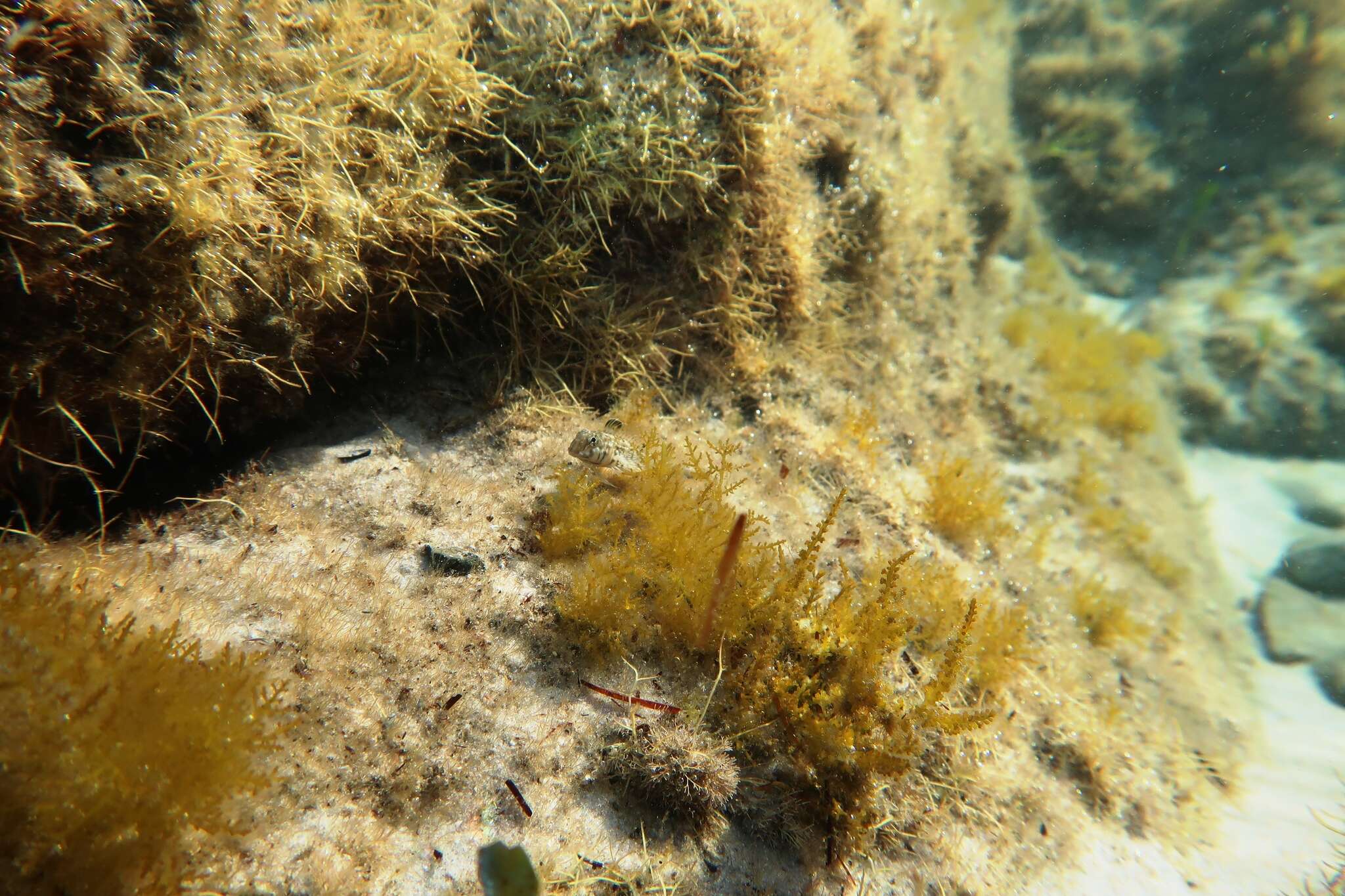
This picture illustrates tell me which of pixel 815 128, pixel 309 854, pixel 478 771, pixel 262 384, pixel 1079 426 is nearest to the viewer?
pixel 309 854

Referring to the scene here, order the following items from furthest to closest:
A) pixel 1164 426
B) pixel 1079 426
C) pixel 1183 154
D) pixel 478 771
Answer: pixel 1183 154 → pixel 1164 426 → pixel 1079 426 → pixel 478 771

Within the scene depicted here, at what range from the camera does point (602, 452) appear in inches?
117

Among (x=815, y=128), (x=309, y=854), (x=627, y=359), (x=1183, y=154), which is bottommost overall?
(x=309, y=854)

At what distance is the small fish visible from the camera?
9.75 ft

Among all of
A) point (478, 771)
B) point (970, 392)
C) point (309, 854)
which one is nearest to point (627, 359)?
point (478, 771)

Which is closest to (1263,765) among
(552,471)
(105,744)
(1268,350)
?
(552,471)

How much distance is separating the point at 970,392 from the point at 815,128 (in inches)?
111

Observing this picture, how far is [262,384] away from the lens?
2.72 m

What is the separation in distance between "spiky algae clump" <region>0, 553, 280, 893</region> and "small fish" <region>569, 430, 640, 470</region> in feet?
5.29

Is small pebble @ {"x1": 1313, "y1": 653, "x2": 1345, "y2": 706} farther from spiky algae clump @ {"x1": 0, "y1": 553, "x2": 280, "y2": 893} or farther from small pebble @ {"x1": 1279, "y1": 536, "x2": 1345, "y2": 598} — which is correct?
spiky algae clump @ {"x1": 0, "y1": 553, "x2": 280, "y2": 893}

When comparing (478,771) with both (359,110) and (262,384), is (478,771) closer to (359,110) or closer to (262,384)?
(262,384)

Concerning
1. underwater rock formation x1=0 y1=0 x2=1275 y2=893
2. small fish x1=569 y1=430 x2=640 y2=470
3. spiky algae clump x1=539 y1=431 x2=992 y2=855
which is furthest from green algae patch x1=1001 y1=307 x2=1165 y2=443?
small fish x1=569 y1=430 x2=640 y2=470

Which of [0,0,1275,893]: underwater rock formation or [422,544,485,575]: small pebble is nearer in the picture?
[0,0,1275,893]: underwater rock formation

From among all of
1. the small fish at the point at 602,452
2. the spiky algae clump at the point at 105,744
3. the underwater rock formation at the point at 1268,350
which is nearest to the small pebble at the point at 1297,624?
the underwater rock formation at the point at 1268,350
